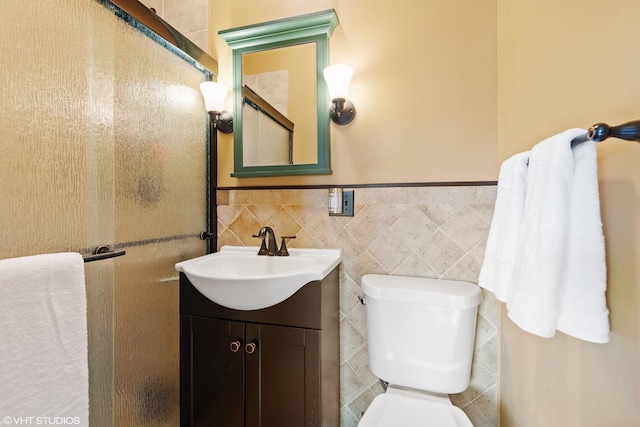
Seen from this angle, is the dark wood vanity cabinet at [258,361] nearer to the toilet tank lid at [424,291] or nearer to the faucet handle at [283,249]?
the toilet tank lid at [424,291]

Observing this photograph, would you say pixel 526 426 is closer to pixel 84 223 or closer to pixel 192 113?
pixel 84 223

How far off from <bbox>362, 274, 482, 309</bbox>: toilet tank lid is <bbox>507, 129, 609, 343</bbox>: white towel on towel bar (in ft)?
1.30

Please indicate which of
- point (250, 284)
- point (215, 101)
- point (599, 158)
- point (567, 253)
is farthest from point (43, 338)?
point (599, 158)

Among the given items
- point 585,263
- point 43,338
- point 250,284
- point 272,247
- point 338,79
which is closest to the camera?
point 585,263

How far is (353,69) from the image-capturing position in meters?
1.29

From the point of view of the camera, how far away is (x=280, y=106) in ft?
4.55

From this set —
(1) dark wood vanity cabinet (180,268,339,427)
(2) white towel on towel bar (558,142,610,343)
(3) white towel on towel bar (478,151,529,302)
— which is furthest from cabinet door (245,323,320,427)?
(2) white towel on towel bar (558,142,610,343)

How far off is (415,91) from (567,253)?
922mm

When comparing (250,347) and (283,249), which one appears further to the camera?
(283,249)

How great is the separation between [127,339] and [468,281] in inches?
55.6

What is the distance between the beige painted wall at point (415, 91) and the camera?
3.77 ft

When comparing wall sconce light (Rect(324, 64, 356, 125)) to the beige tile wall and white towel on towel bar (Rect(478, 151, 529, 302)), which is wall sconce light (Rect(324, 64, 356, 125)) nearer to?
the beige tile wall

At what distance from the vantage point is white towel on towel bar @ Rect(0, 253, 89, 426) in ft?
2.04

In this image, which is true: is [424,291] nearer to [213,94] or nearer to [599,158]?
[599,158]
